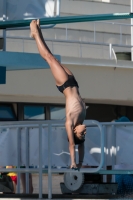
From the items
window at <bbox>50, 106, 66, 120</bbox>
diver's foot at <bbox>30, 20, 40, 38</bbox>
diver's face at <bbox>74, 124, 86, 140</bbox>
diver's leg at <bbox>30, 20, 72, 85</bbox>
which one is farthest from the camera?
window at <bbox>50, 106, 66, 120</bbox>

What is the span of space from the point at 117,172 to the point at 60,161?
39.2 inches

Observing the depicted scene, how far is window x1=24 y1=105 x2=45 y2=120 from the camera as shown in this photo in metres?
16.7

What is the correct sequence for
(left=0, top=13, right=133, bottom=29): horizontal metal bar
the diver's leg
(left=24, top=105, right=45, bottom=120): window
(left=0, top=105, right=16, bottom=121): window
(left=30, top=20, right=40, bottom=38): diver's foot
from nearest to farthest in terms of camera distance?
1. the diver's leg
2. (left=30, top=20, right=40, bottom=38): diver's foot
3. (left=0, top=13, right=133, bottom=29): horizontal metal bar
4. (left=0, top=105, right=16, bottom=121): window
5. (left=24, top=105, right=45, bottom=120): window

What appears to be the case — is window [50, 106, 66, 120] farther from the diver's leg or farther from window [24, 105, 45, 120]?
the diver's leg

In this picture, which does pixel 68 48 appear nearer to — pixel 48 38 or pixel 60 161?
pixel 48 38

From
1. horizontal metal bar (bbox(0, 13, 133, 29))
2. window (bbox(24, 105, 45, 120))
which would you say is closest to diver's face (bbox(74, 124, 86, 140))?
horizontal metal bar (bbox(0, 13, 133, 29))

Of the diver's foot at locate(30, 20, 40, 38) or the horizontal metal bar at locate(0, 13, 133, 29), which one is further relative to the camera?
the horizontal metal bar at locate(0, 13, 133, 29)

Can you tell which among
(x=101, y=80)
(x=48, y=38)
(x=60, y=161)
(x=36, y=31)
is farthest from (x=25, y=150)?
(x=48, y=38)

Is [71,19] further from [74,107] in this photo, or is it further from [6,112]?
[6,112]

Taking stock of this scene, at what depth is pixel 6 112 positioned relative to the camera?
16406mm

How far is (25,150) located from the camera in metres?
8.48

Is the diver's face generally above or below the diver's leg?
below

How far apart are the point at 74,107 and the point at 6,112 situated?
1019 centimetres

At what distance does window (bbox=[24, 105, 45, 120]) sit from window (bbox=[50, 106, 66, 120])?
250 mm
